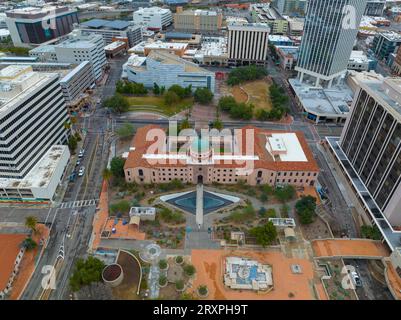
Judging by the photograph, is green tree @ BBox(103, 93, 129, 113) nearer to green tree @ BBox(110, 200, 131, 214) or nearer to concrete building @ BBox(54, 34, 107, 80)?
concrete building @ BBox(54, 34, 107, 80)

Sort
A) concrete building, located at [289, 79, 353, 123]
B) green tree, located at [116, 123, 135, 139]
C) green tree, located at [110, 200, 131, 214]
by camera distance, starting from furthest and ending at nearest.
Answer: concrete building, located at [289, 79, 353, 123] → green tree, located at [116, 123, 135, 139] → green tree, located at [110, 200, 131, 214]

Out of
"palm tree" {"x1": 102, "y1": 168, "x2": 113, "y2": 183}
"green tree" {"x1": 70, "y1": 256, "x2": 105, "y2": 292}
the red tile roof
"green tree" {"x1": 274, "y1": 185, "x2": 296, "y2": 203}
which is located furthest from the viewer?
"palm tree" {"x1": 102, "y1": 168, "x2": 113, "y2": 183}

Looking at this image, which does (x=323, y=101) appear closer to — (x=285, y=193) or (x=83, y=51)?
(x=285, y=193)

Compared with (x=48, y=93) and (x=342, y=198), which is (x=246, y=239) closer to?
(x=342, y=198)

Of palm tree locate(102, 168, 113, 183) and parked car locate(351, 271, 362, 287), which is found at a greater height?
palm tree locate(102, 168, 113, 183)

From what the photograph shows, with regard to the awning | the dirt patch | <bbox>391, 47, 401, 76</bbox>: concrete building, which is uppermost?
<bbox>391, 47, 401, 76</bbox>: concrete building

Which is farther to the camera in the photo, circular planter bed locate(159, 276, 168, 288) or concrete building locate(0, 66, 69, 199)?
concrete building locate(0, 66, 69, 199)

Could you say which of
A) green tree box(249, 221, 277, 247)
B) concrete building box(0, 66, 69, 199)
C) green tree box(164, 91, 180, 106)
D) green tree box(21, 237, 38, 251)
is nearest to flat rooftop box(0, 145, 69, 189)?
concrete building box(0, 66, 69, 199)
